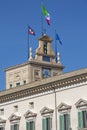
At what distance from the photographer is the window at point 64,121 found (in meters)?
55.3

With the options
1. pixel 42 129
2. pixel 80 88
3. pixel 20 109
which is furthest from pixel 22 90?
pixel 80 88

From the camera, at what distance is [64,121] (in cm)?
5575

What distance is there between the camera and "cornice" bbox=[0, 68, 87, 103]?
180ft

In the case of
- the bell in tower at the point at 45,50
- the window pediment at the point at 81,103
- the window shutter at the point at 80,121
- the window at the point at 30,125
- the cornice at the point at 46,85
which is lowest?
the window shutter at the point at 80,121

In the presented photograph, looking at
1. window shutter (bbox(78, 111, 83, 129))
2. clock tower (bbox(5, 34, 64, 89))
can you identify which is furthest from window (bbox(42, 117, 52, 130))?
clock tower (bbox(5, 34, 64, 89))

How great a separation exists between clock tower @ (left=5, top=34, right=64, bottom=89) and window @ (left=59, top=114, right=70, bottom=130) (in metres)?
26.9

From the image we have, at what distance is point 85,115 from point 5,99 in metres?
15.4

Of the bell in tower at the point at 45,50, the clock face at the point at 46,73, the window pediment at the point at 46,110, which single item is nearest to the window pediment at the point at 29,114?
the window pediment at the point at 46,110

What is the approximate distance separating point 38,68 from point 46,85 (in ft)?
82.2

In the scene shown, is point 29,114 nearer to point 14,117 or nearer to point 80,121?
point 14,117

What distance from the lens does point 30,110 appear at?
60656mm

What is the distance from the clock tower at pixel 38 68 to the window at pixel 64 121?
1058 inches

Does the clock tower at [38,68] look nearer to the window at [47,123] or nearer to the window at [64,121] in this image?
the window at [47,123]

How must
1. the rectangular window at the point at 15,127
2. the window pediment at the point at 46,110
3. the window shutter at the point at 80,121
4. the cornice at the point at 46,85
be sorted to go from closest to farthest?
the window shutter at the point at 80,121
the cornice at the point at 46,85
the window pediment at the point at 46,110
the rectangular window at the point at 15,127
